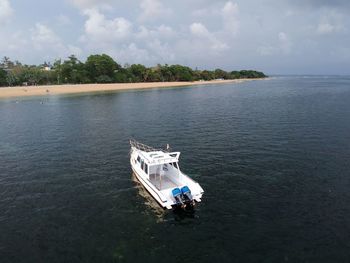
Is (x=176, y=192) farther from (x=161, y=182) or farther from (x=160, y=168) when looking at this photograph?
(x=160, y=168)

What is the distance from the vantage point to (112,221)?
26797 mm

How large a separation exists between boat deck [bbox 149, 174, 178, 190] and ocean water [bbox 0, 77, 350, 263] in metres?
1.76

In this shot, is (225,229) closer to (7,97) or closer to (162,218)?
(162,218)

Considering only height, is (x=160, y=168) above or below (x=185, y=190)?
above

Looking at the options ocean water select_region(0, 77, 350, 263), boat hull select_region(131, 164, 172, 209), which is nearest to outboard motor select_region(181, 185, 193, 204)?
ocean water select_region(0, 77, 350, 263)

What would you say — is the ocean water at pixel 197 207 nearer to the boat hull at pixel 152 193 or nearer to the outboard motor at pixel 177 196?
the boat hull at pixel 152 193

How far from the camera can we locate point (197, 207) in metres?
28.9

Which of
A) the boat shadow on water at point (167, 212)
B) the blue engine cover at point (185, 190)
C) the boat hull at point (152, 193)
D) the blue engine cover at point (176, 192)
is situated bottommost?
the boat shadow on water at point (167, 212)

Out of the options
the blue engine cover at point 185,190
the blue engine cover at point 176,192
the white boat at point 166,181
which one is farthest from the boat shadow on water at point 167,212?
the blue engine cover at point 185,190

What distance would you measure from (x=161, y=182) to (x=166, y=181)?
628 millimetres

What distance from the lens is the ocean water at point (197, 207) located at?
2266 cm

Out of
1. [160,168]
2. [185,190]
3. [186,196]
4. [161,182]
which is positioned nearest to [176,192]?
[185,190]

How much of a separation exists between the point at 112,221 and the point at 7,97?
133557 mm

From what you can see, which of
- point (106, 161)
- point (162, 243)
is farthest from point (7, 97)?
point (162, 243)
